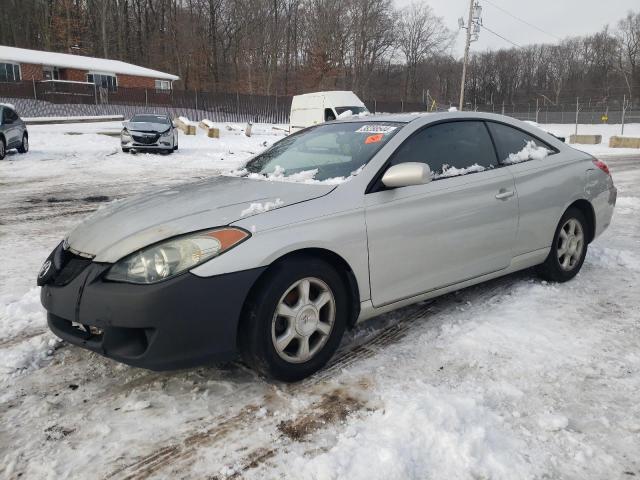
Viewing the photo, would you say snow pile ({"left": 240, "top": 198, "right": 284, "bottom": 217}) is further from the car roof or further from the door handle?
the door handle

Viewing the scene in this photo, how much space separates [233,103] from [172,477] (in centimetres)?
3681

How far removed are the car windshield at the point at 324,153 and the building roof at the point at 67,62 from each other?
42590mm

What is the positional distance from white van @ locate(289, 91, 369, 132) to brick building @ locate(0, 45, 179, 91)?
19194mm

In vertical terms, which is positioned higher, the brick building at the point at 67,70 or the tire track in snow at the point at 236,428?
the brick building at the point at 67,70

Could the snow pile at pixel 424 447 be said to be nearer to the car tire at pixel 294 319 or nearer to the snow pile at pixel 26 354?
the car tire at pixel 294 319

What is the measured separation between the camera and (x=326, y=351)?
298cm

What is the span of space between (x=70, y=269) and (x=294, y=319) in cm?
121

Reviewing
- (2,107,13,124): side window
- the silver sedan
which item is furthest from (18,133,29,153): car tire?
the silver sedan

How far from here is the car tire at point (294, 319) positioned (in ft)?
8.70

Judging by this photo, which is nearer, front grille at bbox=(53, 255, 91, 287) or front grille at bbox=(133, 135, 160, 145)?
front grille at bbox=(53, 255, 91, 287)

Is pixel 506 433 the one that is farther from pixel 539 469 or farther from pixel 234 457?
pixel 234 457

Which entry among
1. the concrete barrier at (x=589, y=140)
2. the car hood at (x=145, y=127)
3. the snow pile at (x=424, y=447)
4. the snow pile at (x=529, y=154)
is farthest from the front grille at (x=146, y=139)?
the concrete barrier at (x=589, y=140)

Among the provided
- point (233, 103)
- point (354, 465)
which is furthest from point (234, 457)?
point (233, 103)

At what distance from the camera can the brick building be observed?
128 feet
